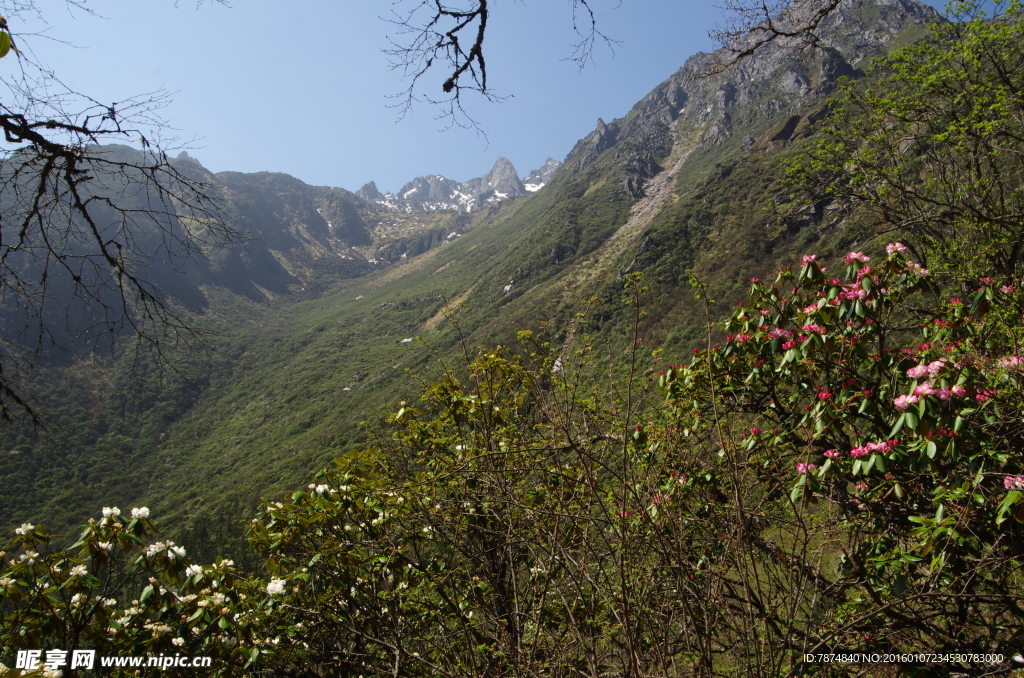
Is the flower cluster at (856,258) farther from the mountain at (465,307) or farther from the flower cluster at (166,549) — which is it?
the flower cluster at (166,549)

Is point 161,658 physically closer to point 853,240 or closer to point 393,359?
point 853,240

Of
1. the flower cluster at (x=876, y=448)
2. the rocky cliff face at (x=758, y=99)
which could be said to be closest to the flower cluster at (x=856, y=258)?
the flower cluster at (x=876, y=448)

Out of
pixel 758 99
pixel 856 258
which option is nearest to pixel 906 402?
pixel 856 258

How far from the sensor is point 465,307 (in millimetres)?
10289

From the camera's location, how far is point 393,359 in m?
71.1

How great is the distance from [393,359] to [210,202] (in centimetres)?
7091

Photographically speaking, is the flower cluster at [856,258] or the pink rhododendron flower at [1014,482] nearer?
the pink rhododendron flower at [1014,482]

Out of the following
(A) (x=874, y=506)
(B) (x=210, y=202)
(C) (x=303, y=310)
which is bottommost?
(A) (x=874, y=506)

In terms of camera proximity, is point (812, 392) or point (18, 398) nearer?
point (18, 398)

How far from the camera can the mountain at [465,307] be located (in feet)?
141

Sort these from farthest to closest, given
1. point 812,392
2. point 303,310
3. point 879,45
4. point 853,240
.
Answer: point 303,310
point 879,45
point 853,240
point 812,392

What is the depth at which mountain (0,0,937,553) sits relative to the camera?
4303cm

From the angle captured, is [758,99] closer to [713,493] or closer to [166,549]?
[713,493]

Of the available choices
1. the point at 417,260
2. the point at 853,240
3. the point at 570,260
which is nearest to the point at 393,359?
the point at 570,260
